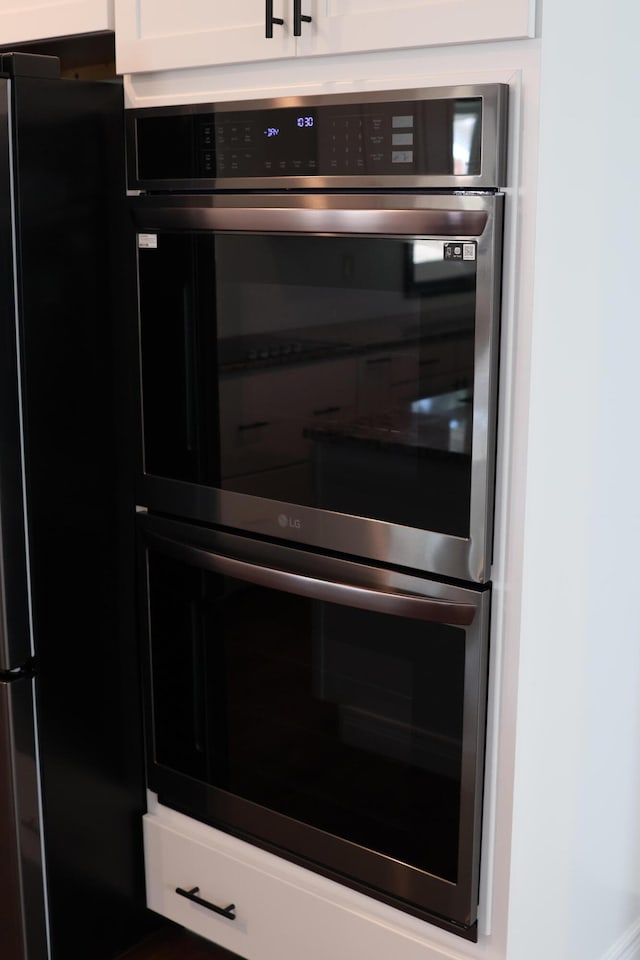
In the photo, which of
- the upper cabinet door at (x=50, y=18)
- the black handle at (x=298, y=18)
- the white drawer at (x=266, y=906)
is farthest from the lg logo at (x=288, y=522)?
the upper cabinet door at (x=50, y=18)

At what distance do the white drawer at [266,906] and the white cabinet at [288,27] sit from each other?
1180 mm

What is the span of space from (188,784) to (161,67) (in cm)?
112

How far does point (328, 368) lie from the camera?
4.96ft

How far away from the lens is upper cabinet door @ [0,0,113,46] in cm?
167

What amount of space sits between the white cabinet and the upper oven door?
0.19 metres

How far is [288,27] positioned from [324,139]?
16 cm

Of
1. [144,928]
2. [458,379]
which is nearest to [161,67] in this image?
[458,379]

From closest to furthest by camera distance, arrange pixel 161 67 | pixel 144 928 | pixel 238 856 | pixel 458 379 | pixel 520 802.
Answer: pixel 458 379, pixel 520 802, pixel 161 67, pixel 238 856, pixel 144 928

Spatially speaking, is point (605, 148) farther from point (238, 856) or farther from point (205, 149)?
point (238, 856)

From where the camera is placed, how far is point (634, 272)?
156 cm

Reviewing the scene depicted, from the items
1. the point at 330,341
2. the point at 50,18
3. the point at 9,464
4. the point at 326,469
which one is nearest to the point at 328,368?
the point at 330,341

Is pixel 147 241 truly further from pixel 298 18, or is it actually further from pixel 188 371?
pixel 298 18

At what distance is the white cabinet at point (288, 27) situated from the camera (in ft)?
4.20

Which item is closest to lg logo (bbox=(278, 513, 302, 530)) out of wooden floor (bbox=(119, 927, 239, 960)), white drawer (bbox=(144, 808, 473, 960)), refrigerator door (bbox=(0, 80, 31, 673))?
refrigerator door (bbox=(0, 80, 31, 673))
